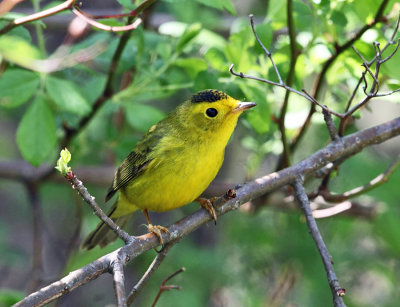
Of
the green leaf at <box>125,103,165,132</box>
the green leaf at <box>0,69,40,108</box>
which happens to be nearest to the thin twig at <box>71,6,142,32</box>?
the green leaf at <box>0,69,40,108</box>

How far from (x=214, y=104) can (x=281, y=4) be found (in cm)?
78

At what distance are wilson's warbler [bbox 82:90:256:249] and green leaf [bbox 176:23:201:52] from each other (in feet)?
1.13

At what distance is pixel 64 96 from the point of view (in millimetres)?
3375

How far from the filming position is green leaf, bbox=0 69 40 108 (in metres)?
3.39

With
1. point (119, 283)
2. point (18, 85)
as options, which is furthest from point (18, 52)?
point (18, 85)

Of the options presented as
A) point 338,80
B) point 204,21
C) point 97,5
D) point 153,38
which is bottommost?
point 338,80

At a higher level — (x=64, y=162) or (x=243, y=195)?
(x=243, y=195)

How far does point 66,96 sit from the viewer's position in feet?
11.1

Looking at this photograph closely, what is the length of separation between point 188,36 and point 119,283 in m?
1.80

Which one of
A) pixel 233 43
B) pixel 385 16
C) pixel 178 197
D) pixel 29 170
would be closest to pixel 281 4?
pixel 233 43

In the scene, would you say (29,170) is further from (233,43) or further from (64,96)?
(233,43)

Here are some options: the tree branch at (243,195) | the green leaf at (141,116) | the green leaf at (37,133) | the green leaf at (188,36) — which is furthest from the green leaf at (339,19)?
the green leaf at (37,133)

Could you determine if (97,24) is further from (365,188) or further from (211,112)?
(365,188)

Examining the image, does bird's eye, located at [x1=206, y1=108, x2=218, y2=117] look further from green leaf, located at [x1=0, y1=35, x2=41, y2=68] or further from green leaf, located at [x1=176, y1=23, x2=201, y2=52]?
green leaf, located at [x1=0, y1=35, x2=41, y2=68]
